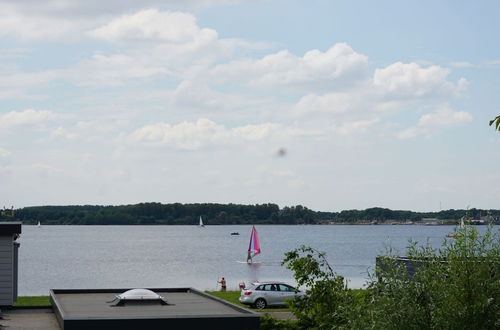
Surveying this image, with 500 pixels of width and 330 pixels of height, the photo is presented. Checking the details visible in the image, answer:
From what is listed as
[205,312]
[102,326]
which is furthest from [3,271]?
[102,326]

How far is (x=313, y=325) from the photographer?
81.3 feet

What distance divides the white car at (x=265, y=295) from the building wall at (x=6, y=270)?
15.2 m

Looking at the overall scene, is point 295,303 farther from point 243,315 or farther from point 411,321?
point 411,321

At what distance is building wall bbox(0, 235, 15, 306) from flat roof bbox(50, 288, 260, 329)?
2.12 metres

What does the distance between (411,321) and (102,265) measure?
106869 millimetres

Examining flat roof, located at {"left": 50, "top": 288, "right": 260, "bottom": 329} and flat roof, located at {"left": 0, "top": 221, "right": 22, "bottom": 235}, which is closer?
flat roof, located at {"left": 50, "top": 288, "right": 260, "bottom": 329}

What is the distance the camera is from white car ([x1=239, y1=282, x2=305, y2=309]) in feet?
144

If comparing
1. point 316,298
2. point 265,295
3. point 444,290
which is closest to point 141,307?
point 316,298

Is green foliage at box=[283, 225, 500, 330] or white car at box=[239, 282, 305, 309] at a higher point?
green foliage at box=[283, 225, 500, 330]

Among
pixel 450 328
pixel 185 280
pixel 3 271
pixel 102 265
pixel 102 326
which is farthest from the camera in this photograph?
pixel 102 265

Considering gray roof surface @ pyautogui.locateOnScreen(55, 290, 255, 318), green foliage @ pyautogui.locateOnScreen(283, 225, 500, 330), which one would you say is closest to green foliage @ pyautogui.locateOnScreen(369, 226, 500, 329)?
green foliage @ pyautogui.locateOnScreen(283, 225, 500, 330)

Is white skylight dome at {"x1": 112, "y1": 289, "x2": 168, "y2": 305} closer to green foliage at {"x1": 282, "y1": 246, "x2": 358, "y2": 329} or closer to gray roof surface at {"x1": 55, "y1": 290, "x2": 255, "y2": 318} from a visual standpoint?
gray roof surface at {"x1": 55, "y1": 290, "x2": 255, "y2": 318}

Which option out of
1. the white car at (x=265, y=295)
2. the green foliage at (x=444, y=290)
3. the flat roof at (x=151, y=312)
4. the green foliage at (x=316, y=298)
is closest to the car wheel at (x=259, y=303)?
the white car at (x=265, y=295)

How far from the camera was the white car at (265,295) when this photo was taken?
144 ft
